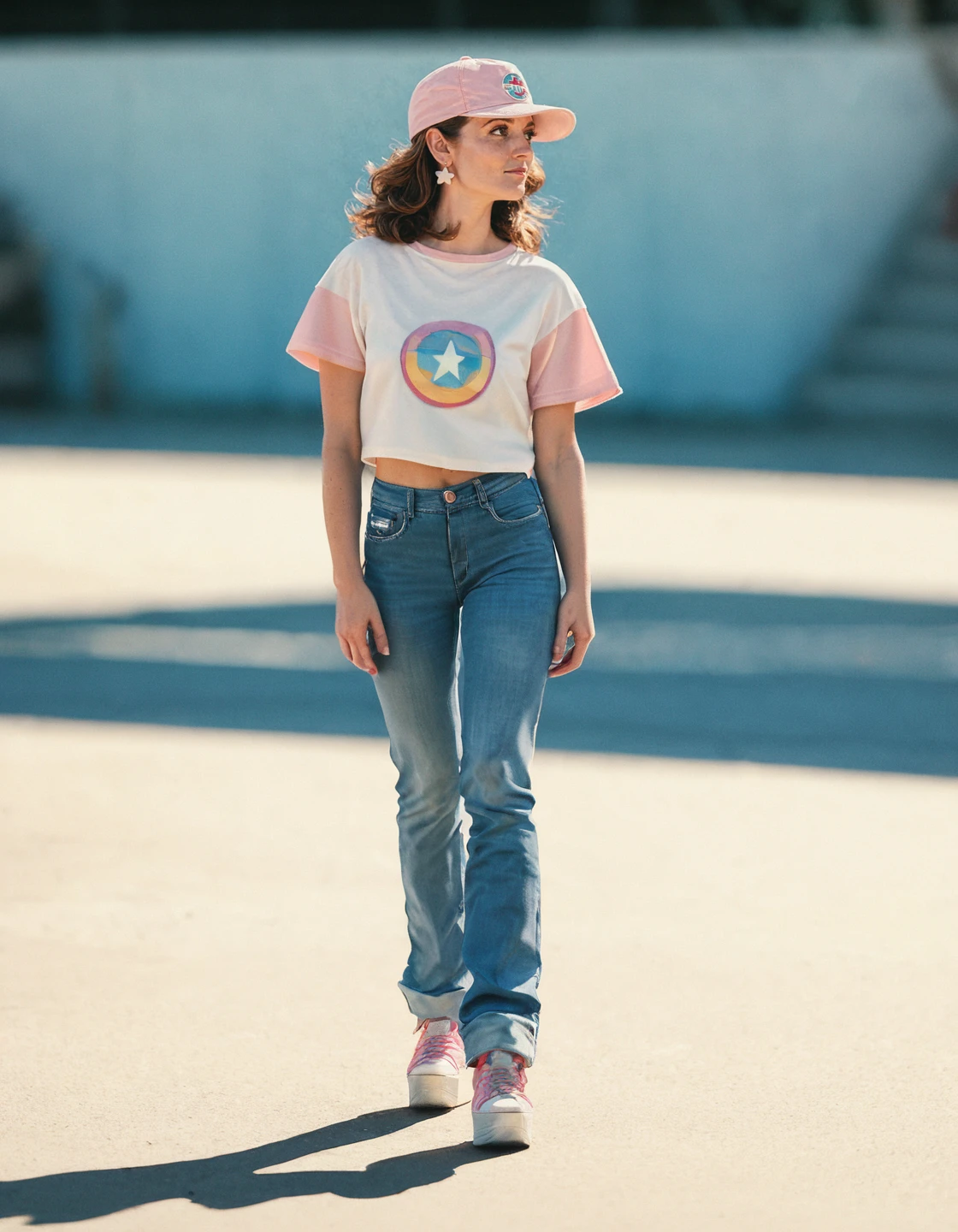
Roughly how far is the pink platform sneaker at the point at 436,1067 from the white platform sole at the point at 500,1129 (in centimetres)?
18

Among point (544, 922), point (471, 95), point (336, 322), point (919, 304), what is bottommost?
point (544, 922)

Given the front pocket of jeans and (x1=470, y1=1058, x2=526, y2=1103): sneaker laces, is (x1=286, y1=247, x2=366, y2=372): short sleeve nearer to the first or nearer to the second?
the front pocket of jeans

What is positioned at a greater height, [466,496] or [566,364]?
[566,364]

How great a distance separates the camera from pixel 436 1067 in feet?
10.4

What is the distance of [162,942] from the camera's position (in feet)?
12.9

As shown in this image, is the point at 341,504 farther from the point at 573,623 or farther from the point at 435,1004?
the point at 435,1004

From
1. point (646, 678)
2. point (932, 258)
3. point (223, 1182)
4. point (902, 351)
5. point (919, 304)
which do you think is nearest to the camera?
point (223, 1182)

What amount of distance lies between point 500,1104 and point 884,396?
41.7ft

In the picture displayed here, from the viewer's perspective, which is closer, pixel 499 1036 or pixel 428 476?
pixel 499 1036

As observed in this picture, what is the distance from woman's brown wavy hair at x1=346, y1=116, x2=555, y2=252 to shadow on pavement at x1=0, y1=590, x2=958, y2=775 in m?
2.75

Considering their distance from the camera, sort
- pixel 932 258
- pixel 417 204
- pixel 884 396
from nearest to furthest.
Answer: pixel 417 204
pixel 884 396
pixel 932 258

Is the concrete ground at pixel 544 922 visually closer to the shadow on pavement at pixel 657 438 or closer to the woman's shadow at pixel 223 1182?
the woman's shadow at pixel 223 1182

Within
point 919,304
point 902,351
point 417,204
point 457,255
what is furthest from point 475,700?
point 919,304

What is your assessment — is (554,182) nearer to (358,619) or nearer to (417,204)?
(417,204)
